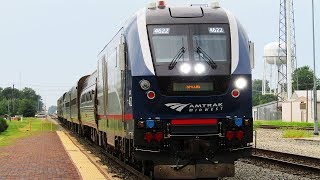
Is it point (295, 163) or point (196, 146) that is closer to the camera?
point (196, 146)

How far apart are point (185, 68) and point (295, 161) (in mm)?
9156

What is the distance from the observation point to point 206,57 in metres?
11.7

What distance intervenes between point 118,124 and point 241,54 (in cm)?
364

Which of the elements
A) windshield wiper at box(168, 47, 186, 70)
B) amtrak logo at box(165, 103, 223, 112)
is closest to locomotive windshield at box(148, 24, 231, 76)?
windshield wiper at box(168, 47, 186, 70)

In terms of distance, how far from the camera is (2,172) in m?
15.9

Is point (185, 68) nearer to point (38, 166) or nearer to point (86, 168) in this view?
point (86, 168)

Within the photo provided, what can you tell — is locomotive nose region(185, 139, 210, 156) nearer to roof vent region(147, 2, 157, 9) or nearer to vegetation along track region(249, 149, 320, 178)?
roof vent region(147, 2, 157, 9)

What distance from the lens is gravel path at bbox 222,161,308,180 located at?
14.7 m

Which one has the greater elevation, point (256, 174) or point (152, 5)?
point (152, 5)

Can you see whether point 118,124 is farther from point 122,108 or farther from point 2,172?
point 2,172

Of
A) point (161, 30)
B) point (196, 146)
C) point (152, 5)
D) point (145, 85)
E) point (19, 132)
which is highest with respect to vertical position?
point (152, 5)

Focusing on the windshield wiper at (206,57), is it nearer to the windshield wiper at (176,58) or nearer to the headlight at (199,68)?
A: the headlight at (199,68)

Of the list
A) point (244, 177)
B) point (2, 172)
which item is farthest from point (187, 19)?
point (2, 172)

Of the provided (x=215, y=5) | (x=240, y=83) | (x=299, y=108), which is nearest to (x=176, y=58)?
(x=240, y=83)
